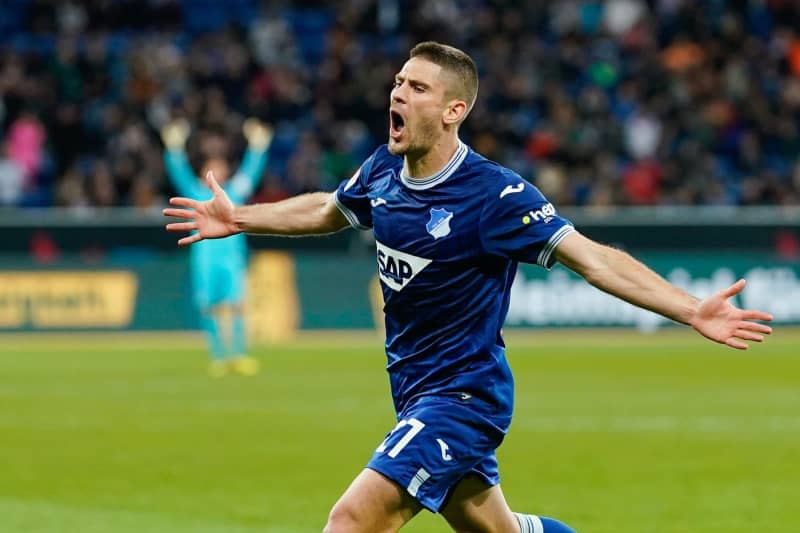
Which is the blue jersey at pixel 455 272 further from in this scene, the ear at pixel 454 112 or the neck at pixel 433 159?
the ear at pixel 454 112

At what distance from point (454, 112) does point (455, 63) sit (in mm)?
199

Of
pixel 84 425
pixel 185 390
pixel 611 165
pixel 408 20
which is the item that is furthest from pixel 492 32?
pixel 84 425

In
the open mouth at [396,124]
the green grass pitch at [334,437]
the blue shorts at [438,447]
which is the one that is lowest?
the green grass pitch at [334,437]

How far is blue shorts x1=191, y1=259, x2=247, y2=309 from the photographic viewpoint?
18734 millimetres

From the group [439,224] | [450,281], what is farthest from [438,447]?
[439,224]

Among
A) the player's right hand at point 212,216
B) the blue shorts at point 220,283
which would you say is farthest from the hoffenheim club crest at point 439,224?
the blue shorts at point 220,283

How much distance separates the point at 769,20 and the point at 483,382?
25.6 meters

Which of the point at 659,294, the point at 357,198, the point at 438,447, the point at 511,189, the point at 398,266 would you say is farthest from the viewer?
the point at 357,198

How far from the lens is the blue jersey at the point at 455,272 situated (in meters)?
5.94

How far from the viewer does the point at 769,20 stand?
3009cm

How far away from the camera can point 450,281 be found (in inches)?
237

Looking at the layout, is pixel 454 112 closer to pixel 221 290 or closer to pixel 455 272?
pixel 455 272

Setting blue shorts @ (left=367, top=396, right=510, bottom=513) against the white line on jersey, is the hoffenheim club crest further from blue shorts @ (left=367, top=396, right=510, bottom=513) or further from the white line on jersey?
blue shorts @ (left=367, top=396, right=510, bottom=513)

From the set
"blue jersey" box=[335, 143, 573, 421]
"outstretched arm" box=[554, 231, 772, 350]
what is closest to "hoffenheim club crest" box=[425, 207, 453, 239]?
"blue jersey" box=[335, 143, 573, 421]
